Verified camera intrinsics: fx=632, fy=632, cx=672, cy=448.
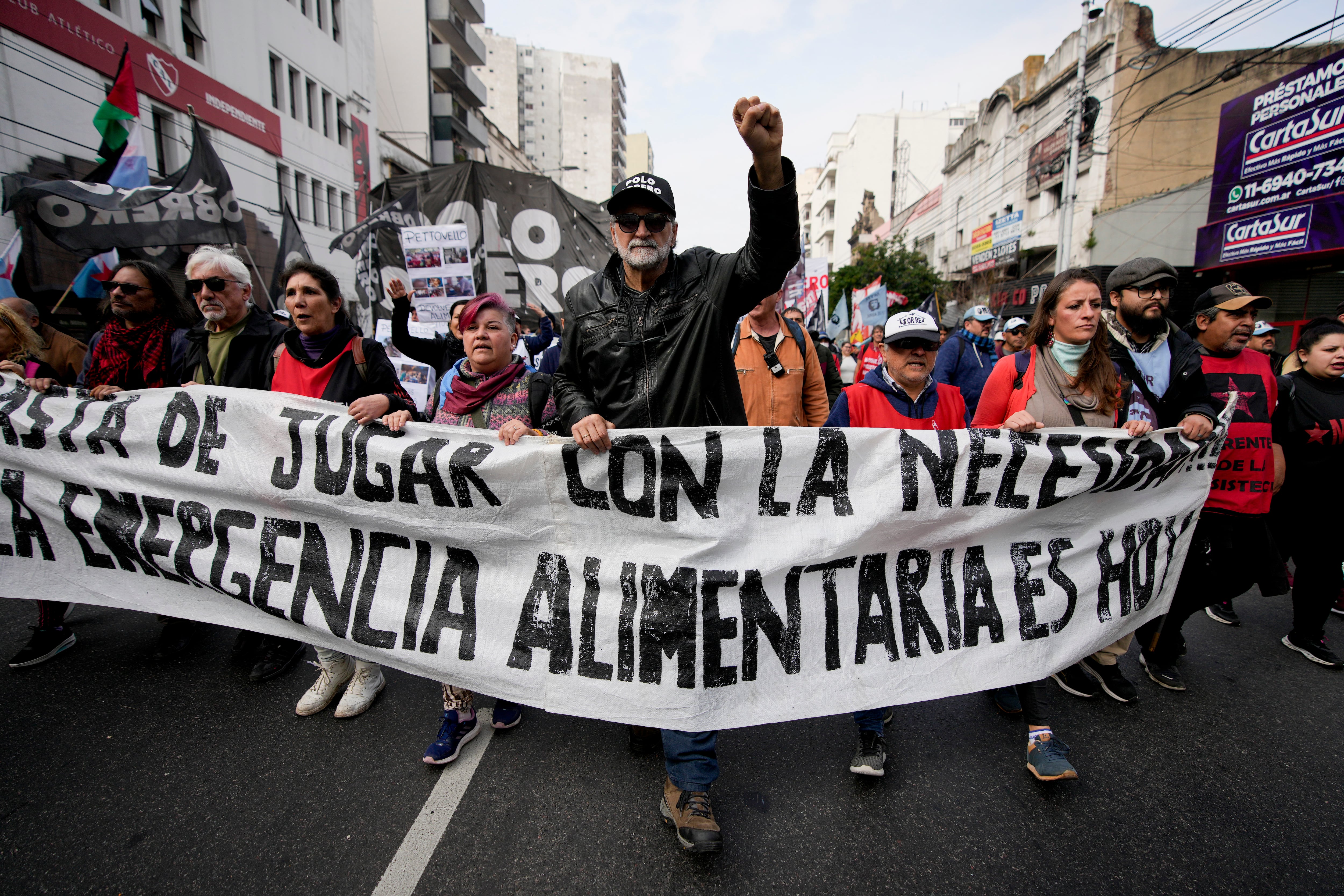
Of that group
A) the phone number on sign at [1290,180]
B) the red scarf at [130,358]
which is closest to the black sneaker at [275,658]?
the red scarf at [130,358]

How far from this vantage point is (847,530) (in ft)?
7.78

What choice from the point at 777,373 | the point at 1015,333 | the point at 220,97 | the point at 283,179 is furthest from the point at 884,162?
the point at 777,373

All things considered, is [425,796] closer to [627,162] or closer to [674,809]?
[674,809]

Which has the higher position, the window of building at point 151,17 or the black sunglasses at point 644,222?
the window of building at point 151,17

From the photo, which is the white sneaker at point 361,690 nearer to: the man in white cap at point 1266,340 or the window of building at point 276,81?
the man in white cap at point 1266,340

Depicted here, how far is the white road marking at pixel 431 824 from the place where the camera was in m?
1.98

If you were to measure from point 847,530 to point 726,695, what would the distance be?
747 millimetres

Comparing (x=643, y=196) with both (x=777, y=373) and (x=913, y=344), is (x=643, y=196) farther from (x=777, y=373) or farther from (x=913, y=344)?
(x=777, y=373)

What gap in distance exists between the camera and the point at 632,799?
238 cm

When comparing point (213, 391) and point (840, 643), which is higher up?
point (213, 391)

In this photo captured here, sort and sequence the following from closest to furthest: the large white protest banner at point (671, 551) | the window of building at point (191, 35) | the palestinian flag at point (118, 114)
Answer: the large white protest banner at point (671, 551) → the palestinian flag at point (118, 114) → the window of building at point (191, 35)

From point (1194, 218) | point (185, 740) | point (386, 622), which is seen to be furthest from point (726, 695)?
point (1194, 218)

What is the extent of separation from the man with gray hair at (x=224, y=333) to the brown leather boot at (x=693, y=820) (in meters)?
2.79

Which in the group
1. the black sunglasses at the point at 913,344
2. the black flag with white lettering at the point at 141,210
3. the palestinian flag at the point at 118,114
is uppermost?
the palestinian flag at the point at 118,114
